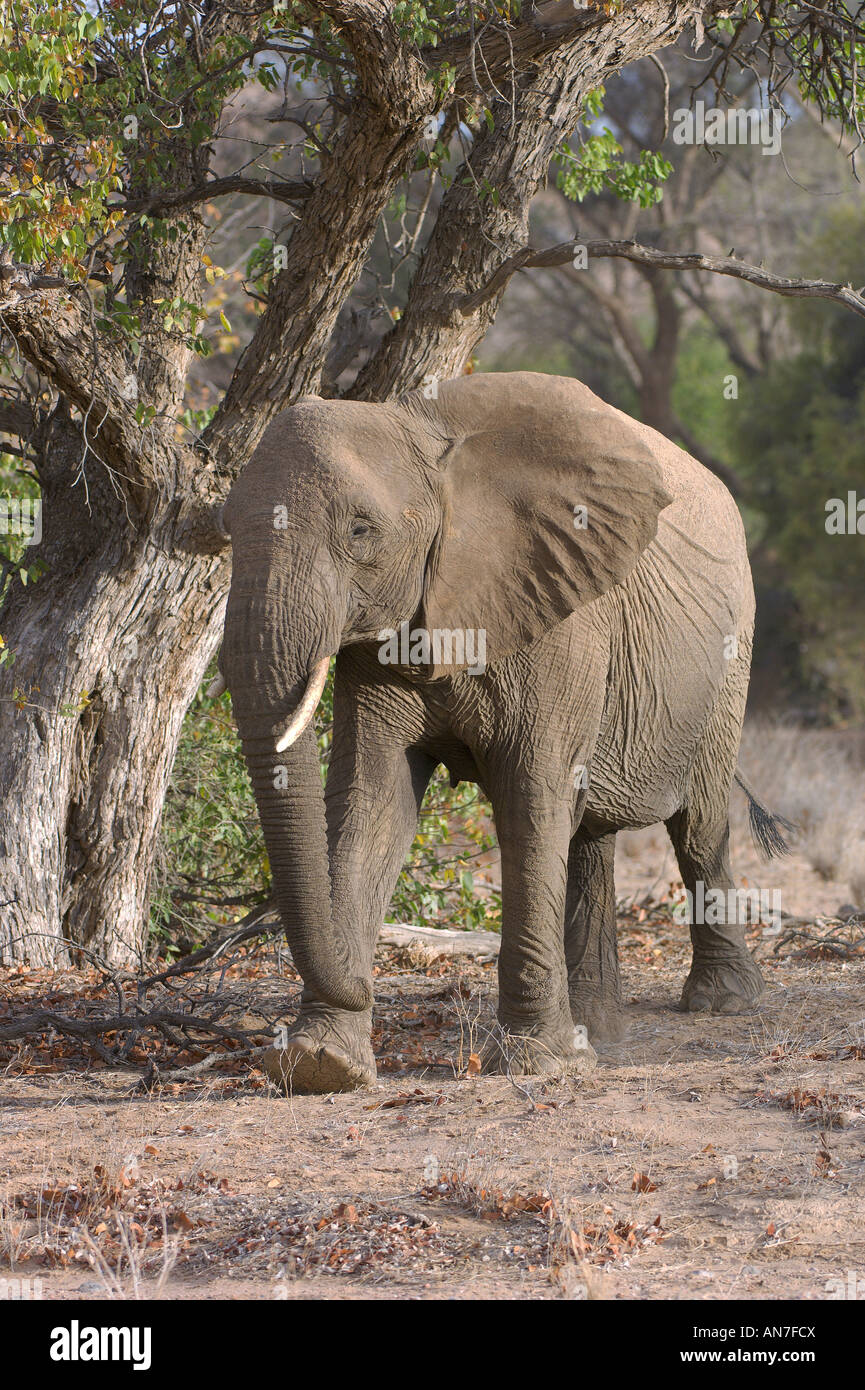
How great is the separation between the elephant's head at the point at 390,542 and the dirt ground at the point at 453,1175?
0.68 metres

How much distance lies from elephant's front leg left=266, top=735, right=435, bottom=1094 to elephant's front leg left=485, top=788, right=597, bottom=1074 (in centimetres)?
43

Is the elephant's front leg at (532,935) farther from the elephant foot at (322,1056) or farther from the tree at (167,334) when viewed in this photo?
the tree at (167,334)

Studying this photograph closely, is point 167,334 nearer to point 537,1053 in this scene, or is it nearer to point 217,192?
point 217,192

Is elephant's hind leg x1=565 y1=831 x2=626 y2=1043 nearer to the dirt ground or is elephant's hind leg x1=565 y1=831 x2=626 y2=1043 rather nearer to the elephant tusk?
the dirt ground

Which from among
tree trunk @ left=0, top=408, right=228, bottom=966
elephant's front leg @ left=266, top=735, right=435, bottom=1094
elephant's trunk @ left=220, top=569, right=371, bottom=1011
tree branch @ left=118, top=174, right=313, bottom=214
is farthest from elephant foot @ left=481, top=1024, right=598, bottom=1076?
tree branch @ left=118, top=174, right=313, bottom=214

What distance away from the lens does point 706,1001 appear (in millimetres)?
7605

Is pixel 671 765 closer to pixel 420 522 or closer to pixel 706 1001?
pixel 706 1001

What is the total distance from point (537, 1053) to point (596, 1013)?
1.15 metres

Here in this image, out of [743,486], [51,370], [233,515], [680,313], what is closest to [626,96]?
[680,313]

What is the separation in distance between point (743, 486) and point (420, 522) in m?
21.2

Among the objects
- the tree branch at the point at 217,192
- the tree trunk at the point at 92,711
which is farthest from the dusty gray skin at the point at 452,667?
the tree branch at the point at 217,192

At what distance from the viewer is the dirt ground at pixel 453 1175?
4145 mm

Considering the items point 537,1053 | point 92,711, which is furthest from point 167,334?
point 537,1053

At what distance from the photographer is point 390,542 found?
17.8 ft
